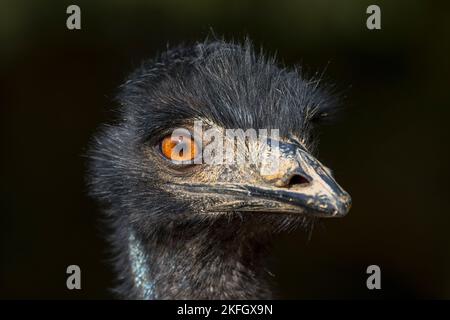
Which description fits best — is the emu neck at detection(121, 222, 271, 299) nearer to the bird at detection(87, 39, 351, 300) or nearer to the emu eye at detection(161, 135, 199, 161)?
the bird at detection(87, 39, 351, 300)

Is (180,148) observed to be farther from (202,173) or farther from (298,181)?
(298,181)

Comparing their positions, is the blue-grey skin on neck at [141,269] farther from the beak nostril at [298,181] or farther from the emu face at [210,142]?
the beak nostril at [298,181]

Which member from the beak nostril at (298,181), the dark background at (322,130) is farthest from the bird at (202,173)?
the dark background at (322,130)

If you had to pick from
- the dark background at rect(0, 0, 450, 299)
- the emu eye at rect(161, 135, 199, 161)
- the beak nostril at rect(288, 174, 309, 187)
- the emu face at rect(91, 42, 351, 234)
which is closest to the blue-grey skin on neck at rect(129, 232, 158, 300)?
the emu face at rect(91, 42, 351, 234)


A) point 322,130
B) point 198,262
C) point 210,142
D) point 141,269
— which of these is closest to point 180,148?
point 210,142

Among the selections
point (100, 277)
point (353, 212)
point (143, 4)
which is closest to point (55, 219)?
point (100, 277)

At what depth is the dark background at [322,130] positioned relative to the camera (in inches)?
208

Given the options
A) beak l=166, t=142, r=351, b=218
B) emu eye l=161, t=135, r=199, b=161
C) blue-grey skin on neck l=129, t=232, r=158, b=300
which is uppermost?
emu eye l=161, t=135, r=199, b=161

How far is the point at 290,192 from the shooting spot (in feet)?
8.11

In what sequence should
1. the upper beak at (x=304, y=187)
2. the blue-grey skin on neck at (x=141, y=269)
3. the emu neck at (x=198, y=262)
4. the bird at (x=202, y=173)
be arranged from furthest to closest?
the blue-grey skin on neck at (x=141, y=269) → the emu neck at (x=198, y=262) → the bird at (x=202, y=173) → the upper beak at (x=304, y=187)

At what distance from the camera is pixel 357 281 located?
6430mm

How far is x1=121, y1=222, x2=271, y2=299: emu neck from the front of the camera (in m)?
2.91

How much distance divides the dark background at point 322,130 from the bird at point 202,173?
7.03 feet

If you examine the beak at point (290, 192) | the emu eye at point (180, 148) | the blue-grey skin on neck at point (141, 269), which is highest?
the emu eye at point (180, 148)
